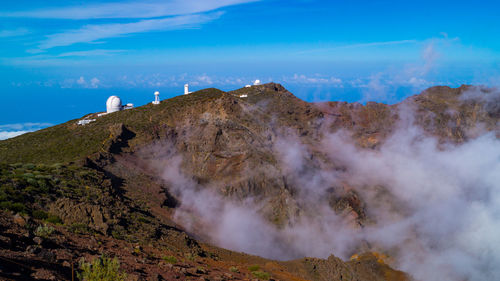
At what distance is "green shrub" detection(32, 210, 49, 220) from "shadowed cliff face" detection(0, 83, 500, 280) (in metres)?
13.1

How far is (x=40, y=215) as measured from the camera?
1573 cm

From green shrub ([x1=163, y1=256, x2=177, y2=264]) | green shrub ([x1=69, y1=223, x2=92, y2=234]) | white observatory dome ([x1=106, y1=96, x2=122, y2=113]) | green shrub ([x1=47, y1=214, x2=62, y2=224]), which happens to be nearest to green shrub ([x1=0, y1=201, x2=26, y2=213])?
green shrub ([x1=47, y1=214, x2=62, y2=224])

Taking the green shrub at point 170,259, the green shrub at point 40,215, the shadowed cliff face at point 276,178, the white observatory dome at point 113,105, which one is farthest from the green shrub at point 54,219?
the white observatory dome at point 113,105

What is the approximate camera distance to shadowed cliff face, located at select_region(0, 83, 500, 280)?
118 ft

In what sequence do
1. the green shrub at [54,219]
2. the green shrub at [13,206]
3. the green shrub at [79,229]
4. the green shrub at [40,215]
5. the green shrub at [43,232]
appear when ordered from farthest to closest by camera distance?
the green shrub at [40,215], the green shrub at [54,219], the green shrub at [13,206], the green shrub at [79,229], the green shrub at [43,232]

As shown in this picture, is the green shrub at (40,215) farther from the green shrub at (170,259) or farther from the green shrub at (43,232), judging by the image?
the green shrub at (170,259)

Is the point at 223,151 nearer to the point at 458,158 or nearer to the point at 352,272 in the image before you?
the point at 352,272

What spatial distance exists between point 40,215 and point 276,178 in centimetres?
3001

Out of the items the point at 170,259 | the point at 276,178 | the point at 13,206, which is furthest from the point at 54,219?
the point at 276,178

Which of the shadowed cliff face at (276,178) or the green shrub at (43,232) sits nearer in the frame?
the green shrub at (43,232)

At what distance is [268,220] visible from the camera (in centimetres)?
3962

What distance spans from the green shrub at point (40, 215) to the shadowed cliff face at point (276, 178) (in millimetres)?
13098

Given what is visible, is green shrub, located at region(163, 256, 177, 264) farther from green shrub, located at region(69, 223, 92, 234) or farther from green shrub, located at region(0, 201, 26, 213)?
green shrub, located at region(0, 201, 26, 213)

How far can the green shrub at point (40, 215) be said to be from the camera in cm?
1558
